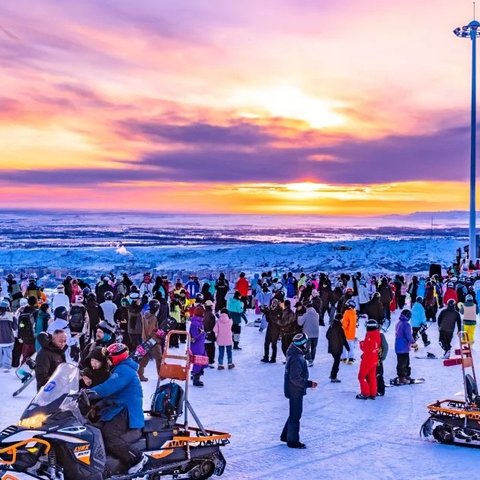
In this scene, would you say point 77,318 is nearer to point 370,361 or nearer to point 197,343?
point 197,343

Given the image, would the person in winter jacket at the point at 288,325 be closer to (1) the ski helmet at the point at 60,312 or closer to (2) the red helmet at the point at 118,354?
(1) the ski helmet at the point at 60,312

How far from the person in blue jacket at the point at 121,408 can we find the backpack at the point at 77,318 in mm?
7421

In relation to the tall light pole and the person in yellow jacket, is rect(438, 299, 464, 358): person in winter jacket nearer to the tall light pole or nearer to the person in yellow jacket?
the person in yellow jacket

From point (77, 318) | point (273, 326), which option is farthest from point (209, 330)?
point (77, 318)

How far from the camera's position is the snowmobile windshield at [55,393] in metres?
→ 6.66

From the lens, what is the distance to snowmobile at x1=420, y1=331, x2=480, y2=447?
32.1 feet

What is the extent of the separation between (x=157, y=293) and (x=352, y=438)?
8.60m

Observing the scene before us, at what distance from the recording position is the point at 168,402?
834 centimetres

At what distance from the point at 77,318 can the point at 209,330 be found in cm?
271

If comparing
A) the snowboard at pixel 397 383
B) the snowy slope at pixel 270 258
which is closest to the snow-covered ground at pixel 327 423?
the snowboard at pixel 397 383

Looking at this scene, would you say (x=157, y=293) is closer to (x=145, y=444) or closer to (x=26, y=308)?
(x=26, y=308)

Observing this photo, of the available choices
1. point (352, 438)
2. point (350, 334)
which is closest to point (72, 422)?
point (352, 438)

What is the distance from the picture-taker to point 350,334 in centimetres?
1586

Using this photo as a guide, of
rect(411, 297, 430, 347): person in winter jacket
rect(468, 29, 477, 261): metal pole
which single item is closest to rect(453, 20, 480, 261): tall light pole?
rect(468, 29, 477, 261): metal pole
